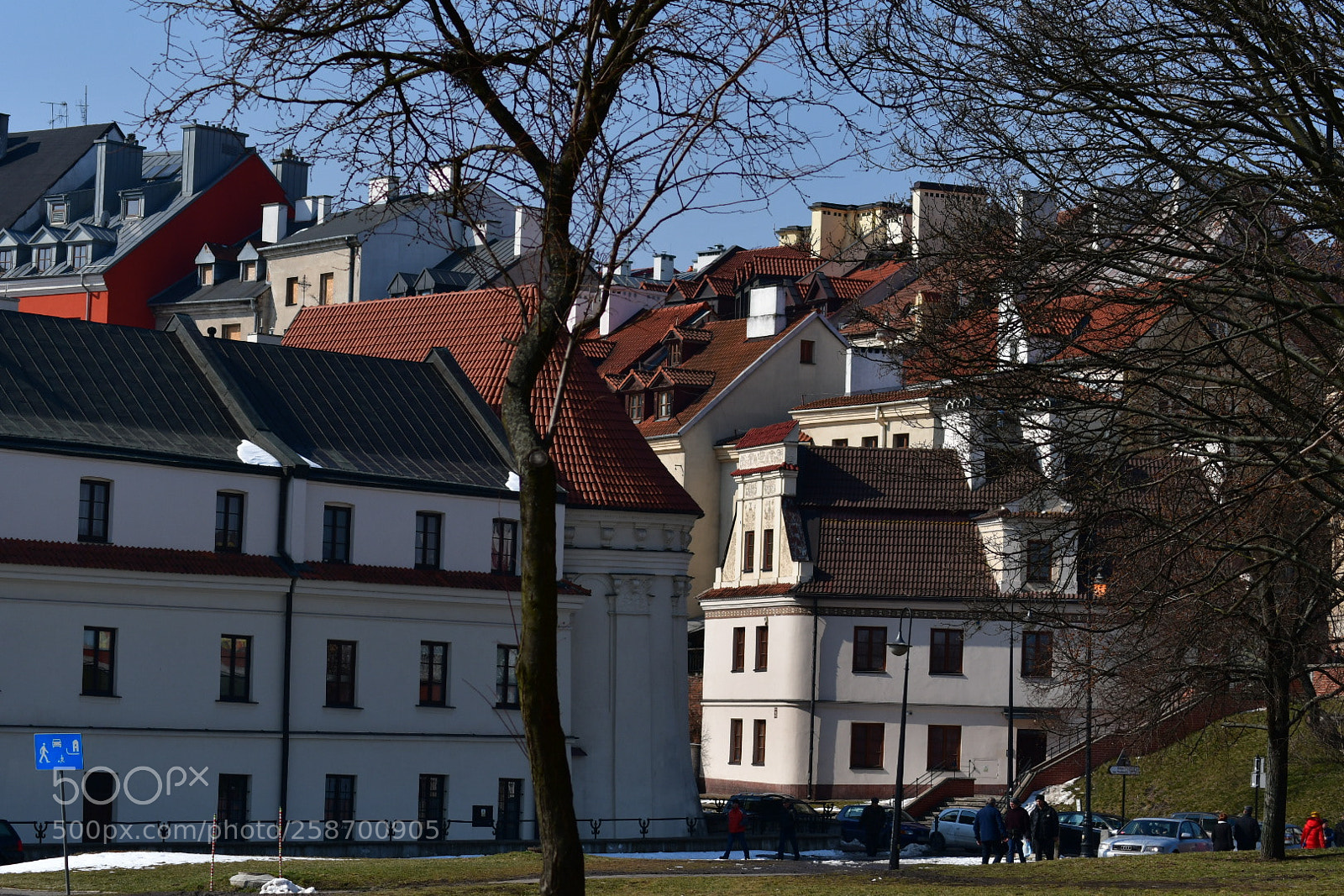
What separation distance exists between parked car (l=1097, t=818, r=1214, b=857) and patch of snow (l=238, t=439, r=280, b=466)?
20.3 m

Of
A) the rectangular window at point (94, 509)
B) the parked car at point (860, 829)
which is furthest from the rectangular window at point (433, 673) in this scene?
the parked car at point (860, 829)

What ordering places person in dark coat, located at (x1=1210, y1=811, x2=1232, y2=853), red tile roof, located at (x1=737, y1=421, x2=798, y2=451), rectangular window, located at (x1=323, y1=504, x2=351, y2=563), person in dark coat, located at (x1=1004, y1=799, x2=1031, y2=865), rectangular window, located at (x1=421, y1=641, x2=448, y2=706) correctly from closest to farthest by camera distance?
person in dark coat, located at (x1=1210, y1=811, x2=1232, y2=853) → person in dark coat, located at (x1=1004, y1=799, x2=1031, y2=865) → rectangular window, located at (x1=323, y1=504, x2=351, y2=563) → rectangular window, located at (x1=421, y1=641, x2=448, y2=706) → red tile roof, located at (x1=737, y1=421, x2=798, y2=451)

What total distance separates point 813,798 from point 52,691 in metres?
28.7

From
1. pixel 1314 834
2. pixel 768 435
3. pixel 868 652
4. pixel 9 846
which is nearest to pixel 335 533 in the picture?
pixel 9 846

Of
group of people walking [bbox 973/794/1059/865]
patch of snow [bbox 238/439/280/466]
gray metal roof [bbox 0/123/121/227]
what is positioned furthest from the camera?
gray metal roof [bbox 0/123/121/227]

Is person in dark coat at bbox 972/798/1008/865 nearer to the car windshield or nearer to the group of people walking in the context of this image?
the group of people walking

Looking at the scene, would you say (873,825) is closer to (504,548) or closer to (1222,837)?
(1222,837)

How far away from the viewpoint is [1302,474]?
18922 mm

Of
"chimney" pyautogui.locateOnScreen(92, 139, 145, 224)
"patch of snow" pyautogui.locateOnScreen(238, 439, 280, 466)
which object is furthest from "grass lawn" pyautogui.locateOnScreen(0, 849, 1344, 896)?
"chimney" pyautogui.locateOnScreen(92, 139, 145, 224)

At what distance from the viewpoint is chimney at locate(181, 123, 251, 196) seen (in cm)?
9019

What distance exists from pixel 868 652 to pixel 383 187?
47.2 meters

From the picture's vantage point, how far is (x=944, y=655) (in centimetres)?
6438

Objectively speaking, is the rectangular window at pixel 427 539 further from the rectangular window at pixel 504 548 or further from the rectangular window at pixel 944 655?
the rectangular window at pixel 944 655

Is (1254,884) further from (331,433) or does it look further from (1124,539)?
(331,433)
